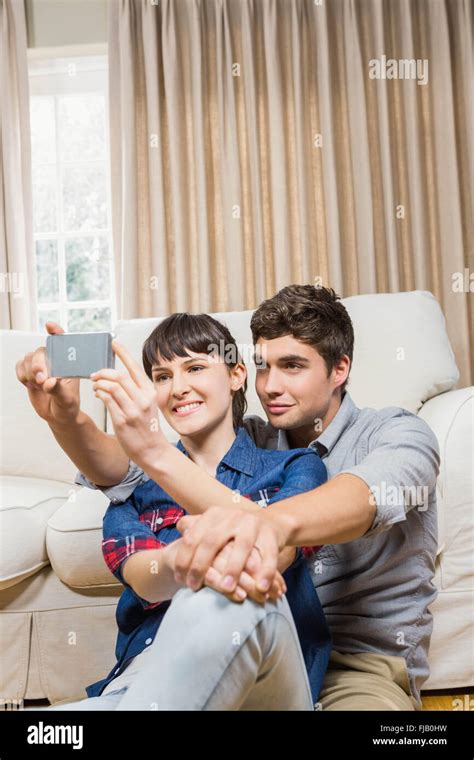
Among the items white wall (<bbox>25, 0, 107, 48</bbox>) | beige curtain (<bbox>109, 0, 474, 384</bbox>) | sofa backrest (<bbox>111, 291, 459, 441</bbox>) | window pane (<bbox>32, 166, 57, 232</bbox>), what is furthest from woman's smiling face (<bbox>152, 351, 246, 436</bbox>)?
white wall (<bbox>25, 0, 107, 48</bbox>)

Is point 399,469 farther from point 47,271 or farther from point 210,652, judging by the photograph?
point 47,271

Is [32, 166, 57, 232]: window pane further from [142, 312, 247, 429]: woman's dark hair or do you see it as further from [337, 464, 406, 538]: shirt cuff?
[337, 464, 406, 538]: shirt cuff

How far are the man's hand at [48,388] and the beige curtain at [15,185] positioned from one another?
6.81 feet

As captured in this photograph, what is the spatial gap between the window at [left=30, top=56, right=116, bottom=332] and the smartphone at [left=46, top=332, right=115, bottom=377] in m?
2.35

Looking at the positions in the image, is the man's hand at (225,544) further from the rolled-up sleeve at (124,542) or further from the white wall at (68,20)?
the white wall at (68,20)

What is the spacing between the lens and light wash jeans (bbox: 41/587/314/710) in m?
0.79

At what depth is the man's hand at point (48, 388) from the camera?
3.47ft

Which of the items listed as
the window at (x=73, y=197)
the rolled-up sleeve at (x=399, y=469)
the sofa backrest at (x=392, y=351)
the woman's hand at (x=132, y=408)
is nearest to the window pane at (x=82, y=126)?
the window at (x=73, y=197)

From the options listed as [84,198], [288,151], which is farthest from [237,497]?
[84,198]

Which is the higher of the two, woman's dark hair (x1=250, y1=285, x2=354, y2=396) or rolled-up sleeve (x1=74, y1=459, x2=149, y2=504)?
woman's dark hair (x1=250, y1=285, x2=354, y2=396)

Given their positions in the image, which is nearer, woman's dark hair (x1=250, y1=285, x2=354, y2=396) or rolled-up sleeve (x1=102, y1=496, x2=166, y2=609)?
rolled-up sleeve (x1=102, y1=496, x2=166, y2=609)

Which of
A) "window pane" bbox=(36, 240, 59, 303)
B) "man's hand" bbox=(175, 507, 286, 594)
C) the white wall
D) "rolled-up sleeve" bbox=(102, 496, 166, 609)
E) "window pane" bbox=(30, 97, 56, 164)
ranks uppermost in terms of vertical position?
the white wall

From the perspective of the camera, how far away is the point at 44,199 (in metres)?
3.38

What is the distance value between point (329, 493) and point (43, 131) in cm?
286
